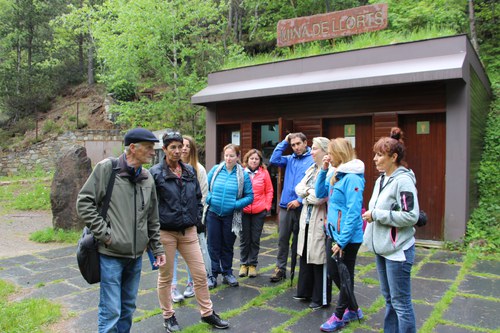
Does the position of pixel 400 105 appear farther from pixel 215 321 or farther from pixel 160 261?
pixel 160 261

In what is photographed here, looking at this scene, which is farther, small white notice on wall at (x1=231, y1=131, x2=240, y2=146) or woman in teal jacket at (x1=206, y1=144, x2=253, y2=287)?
small white notice on wall at (x1=231, y1=131, x2=240, y2=146)

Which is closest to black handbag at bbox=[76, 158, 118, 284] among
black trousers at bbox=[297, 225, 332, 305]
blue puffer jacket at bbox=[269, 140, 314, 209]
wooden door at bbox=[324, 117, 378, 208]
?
black trousers at bbox=[297, 225, 332, 305]

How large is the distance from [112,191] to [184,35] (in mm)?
12283

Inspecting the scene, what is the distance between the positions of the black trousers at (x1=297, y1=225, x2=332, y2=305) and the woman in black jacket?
1112 millimetres

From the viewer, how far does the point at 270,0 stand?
70.0ft

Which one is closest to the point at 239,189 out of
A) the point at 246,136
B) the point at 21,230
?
the point at 246,136

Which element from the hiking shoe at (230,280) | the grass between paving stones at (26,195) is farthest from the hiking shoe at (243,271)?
the grass between paving stones at (26,195)

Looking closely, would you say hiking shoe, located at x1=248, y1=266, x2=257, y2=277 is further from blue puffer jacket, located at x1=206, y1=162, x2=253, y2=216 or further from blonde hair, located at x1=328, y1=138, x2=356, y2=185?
blonde hair, located at x1=328, y1=138, x2=356, y2=185

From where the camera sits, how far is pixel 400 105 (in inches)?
316

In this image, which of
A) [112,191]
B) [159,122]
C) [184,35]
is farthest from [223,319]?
[184,35]

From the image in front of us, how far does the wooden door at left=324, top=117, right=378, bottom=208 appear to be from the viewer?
852 cm

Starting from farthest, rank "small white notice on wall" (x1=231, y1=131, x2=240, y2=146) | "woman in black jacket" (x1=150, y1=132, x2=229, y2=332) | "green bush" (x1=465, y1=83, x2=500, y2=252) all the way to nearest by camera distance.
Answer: "small white notice on wall" (x1=231, y1=131, x2=240, y2=146) < "green bush" (x1=465, y1=83, x2=500, y2=252) < "woman in black jacket" (x1=150, y1=132, x2=229, y2=332)

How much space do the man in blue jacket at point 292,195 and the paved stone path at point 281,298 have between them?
402 mm

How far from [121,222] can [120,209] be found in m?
0.10
